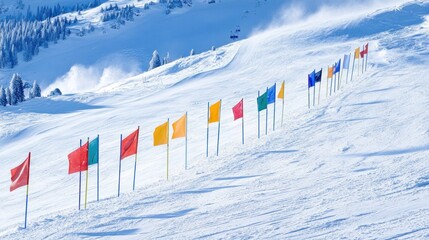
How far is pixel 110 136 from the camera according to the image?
3036 centimetres

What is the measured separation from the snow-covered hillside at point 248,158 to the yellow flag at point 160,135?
41.1 inches

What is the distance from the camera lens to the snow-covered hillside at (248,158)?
11.9 metres

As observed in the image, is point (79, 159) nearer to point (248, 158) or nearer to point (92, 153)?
point (92, 153)

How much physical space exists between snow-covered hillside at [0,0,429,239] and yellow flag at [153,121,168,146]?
1045 millimetres

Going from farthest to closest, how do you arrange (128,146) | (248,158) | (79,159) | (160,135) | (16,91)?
(16,91) < (248,158) < (160,135) < (128,146) < (79,159)

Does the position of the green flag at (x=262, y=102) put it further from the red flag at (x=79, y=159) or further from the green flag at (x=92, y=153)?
the red flag at (x=79, y=159)

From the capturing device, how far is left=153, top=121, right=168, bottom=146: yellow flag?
17484 millimetres

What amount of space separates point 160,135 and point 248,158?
2.59m

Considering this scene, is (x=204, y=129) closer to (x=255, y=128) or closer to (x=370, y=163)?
(x=255, y=128)

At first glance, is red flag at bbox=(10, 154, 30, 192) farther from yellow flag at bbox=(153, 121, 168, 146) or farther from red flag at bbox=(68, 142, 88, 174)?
yellow flag at bbox=(153, 121, 168, 146)

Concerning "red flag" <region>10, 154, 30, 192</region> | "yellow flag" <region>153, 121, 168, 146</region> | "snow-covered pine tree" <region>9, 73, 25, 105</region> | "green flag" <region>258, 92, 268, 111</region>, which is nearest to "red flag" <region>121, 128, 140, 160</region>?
"yellow flag" <region>153, 121, 168, 146</region>

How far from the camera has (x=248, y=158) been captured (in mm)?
18047

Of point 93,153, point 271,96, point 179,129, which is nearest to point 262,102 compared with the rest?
point 271,96

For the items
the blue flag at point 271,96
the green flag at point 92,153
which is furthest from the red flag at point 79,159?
the blue flag at point 271,96
